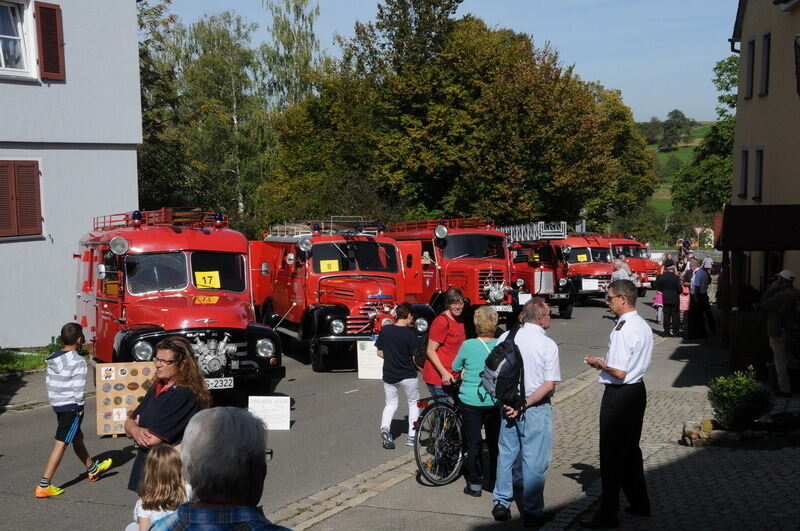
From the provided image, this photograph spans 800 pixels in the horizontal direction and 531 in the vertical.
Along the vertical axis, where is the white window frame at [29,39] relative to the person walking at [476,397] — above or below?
above

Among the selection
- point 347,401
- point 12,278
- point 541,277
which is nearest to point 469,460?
point 347,401

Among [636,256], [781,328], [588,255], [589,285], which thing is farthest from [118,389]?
[636,256]

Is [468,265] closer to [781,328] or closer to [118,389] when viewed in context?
[781,328]

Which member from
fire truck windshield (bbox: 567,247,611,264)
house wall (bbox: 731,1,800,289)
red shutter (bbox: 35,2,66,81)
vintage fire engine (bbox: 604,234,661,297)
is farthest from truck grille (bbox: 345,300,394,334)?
vintage fire engine (bbox: 604,234,661,297)

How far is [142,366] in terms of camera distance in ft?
34.1

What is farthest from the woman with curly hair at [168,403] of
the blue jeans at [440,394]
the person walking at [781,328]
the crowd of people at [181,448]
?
the person walking at [781,328]

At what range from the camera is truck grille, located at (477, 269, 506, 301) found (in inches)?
851

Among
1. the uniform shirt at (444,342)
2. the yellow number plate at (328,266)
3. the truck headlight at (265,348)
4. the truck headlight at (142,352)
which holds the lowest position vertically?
the truck headlight at (265,348)

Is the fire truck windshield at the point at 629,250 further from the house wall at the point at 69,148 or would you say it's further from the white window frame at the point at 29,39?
the white window frame at the point at 29,39

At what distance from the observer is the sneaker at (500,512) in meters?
7.24

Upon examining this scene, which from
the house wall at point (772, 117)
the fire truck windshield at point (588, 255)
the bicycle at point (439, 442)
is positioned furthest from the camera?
the fire truck windshield at point (588, 255)

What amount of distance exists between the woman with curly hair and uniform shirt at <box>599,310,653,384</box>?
311 cm

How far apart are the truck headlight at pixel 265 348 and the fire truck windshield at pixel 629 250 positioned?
2289cm

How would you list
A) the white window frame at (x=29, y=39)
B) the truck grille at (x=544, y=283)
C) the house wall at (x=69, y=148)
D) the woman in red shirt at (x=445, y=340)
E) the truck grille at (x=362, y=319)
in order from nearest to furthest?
the woman in red shirt at (x=445, y=340) → the truck grille at (x=362, y=319) → the house wall at (x=69, y=148) → the white window frame at (x=29, y=39) → the truck grille at (x=544, y=283)
